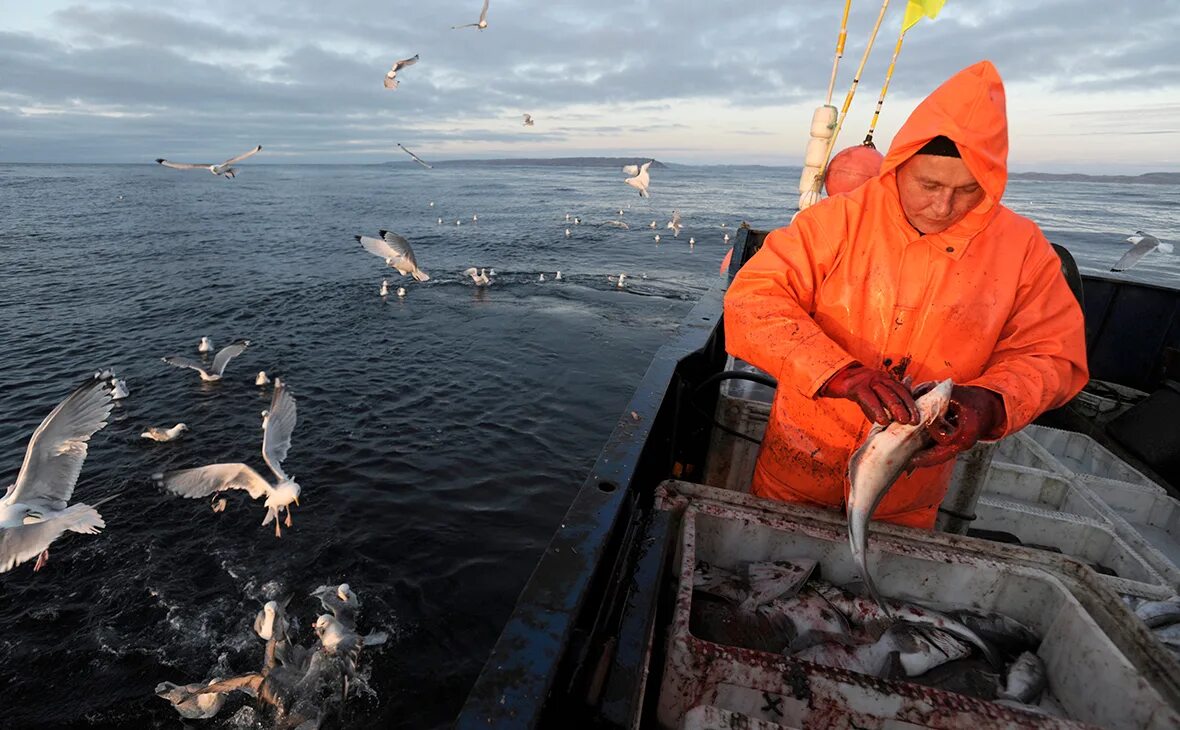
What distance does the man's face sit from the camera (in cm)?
236

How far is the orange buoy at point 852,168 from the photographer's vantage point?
5988mm

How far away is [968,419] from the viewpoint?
2.27 m

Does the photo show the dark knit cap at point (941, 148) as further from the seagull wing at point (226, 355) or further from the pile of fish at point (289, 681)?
the seagull wing at point (226, 355)

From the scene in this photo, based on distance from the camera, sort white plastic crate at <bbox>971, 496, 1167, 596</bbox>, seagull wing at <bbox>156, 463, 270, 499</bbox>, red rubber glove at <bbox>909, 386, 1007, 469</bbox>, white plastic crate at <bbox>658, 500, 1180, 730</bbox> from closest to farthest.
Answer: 1. white plastic crate at <bbox>658, 500, 1180, 730</bbox>
2. red rubber glove at <bbox>909, 386, 1007, 469</bbox>
3. white plastic crate at <bbox>971, 496, 1167, 596</bbox>
4. seagull wing at <bbox>156, 463, 270, 499</bbox>

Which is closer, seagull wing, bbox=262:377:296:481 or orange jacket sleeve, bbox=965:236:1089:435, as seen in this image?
orange jacket sleeve, bbox=965:236:1089:435

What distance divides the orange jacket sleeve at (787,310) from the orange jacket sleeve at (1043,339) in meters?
0.73

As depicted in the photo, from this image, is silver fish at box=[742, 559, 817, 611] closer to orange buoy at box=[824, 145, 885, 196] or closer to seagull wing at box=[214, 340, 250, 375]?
orange buoy at box=[824, 145, 885, 196]

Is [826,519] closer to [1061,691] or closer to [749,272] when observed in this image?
[1061,691]

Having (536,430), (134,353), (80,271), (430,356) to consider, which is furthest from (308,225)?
(536,430)

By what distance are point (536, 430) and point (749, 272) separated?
30.4ft

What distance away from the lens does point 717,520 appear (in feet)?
9.25

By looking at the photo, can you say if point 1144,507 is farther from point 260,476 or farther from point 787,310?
point 260,476

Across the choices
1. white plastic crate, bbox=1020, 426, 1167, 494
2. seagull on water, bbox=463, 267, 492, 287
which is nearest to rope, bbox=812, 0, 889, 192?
white plastic crate, bbox=1020, 426, 1167, 494

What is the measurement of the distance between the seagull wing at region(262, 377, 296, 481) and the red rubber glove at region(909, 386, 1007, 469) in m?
7.03
